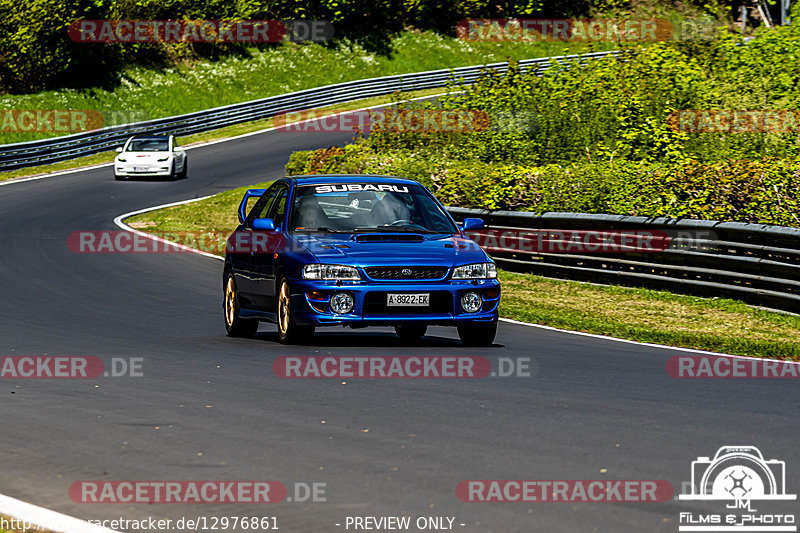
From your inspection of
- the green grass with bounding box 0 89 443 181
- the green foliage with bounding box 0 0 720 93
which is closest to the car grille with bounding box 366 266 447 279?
the green grass with bounding box 0 89 443 181

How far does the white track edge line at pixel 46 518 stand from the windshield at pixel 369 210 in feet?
23.5

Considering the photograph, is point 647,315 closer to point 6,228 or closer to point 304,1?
point 6,228

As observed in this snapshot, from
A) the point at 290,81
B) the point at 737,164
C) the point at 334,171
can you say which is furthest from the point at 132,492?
the point at 290,81

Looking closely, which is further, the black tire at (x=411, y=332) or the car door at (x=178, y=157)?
the car door at (x=178, y=157)

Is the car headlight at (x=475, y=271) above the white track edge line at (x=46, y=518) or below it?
below

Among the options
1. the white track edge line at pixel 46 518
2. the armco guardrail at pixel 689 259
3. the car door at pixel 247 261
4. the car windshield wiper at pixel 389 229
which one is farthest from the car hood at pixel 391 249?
the white track edge line at pixel 46 518

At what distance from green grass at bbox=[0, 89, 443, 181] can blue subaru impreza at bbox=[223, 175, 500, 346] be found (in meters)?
24.3

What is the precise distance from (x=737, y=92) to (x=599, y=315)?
Answer: 1234cm

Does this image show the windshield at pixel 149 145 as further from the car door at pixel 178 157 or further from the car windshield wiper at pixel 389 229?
the car windshield wiper at pixel 389 229

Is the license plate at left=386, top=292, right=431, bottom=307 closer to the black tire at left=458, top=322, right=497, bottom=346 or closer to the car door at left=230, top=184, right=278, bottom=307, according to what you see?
the black tire at left=458, top=322, right=497, bottom=346

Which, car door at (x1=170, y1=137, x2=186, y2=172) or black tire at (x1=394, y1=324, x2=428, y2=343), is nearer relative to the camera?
black tire at (x1=394, y1=324, x2=428, y2=343)

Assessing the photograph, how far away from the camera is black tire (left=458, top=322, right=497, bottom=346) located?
41.5 feet

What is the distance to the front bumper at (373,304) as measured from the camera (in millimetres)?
12031

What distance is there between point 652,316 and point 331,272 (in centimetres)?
637
